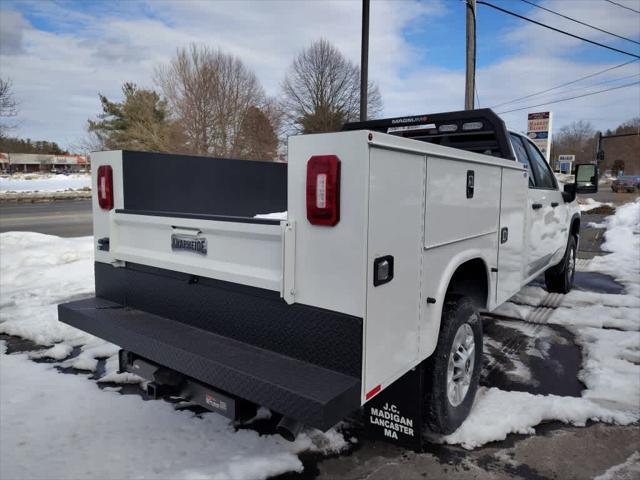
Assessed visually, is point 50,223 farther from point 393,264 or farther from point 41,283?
point 393,264

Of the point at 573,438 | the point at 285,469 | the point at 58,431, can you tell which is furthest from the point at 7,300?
the point at 573,438

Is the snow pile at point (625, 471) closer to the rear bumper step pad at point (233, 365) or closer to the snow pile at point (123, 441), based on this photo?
the snow pile at point (123, 441)

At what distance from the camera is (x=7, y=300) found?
5941 mm

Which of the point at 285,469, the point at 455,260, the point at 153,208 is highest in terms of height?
the point at 153,208

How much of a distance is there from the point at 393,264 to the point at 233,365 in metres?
0.85

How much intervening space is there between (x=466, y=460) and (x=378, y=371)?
46.0 inches

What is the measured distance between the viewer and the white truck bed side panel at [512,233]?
3.54m

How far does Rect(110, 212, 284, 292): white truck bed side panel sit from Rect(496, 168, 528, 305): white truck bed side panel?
197 centimetres

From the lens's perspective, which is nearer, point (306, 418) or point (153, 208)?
point (306, 418)

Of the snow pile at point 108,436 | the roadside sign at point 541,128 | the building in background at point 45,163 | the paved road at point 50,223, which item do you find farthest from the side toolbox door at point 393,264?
the building in background at point 45,163

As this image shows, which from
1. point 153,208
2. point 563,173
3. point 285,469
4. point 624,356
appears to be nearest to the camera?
point 285,469

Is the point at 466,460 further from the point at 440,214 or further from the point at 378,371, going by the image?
the point at 440,214

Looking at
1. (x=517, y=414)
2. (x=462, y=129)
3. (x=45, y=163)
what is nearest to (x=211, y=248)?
(x=517, y=414)

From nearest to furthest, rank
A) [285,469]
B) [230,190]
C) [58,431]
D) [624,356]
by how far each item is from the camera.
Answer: [285,469] → [58,431] → [230,190] → [624,356]
